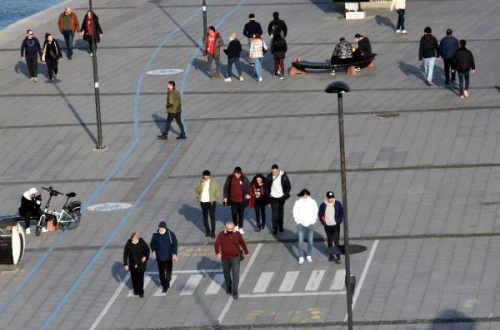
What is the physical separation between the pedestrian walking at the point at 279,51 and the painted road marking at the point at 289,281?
49.7 ft

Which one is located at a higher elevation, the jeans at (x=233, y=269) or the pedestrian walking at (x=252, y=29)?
the jeans at (x=233, y=269)

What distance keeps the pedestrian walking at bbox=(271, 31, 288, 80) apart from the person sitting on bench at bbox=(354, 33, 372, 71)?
7.16ft

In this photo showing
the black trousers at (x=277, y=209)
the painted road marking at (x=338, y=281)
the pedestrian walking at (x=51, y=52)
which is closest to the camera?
the painted road marking at (x=338, y=281)

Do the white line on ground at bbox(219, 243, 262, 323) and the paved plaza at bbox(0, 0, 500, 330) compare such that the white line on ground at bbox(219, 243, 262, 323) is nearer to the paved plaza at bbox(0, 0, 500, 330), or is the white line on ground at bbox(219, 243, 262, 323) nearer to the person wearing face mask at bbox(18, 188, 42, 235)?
the paved plaza at bbox(0, 0, 500, 330)

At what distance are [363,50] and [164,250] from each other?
17.4 metres

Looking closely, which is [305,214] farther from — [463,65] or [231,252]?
[463,65]

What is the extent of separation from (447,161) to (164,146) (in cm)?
742

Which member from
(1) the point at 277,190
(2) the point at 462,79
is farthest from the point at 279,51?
(1) the point at 277,190

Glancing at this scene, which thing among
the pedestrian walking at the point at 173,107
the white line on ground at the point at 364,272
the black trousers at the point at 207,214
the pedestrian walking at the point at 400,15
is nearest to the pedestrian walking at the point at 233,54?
the pedestrian walking at the point at 173,107

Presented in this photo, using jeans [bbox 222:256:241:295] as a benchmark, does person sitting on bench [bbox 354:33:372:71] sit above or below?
below

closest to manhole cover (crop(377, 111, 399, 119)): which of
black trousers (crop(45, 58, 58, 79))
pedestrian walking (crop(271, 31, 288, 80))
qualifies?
pedestrian walking (crop(271, 31, 288, 80))

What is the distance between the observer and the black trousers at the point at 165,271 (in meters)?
28.9

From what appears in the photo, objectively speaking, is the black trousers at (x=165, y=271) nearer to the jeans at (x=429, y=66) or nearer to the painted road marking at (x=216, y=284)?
the painted road marking at (x=216, y=284)

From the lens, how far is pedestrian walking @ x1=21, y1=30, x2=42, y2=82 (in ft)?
149
